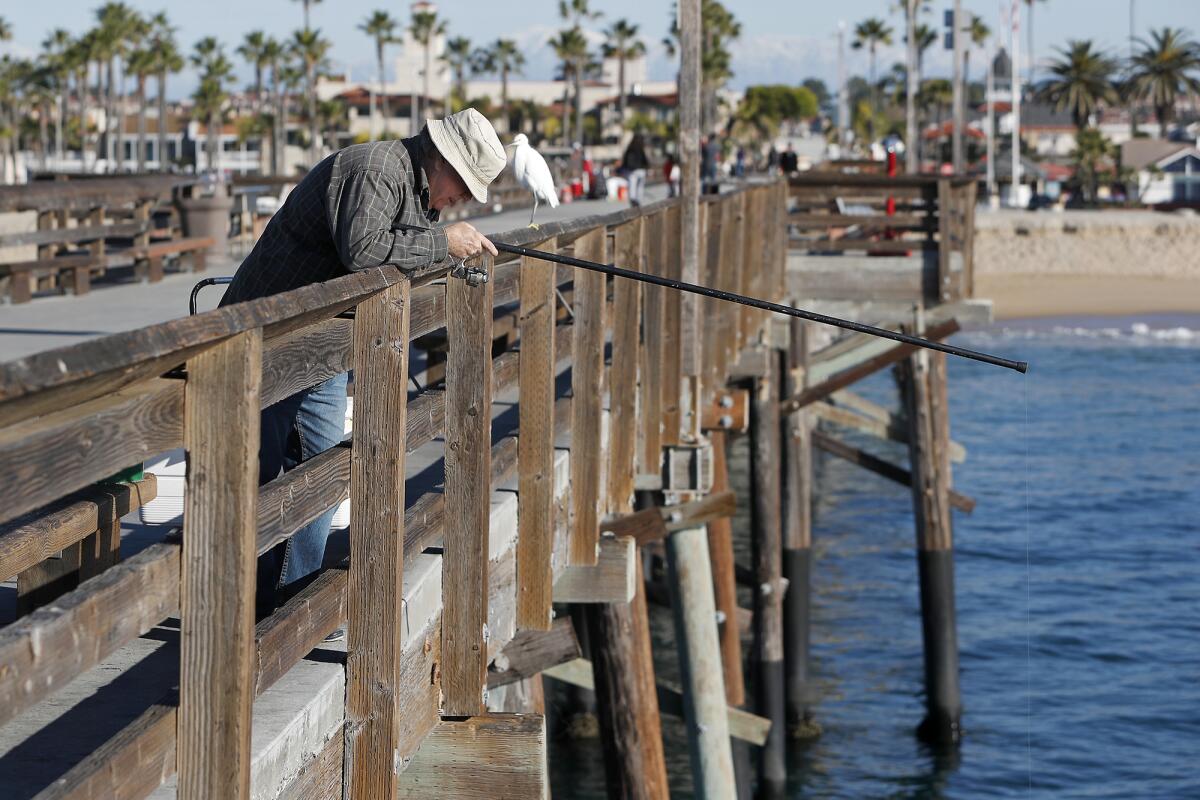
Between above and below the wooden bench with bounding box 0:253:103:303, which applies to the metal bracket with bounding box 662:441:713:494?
below

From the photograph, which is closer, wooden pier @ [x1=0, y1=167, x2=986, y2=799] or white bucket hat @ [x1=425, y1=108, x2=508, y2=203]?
wooden pier @ [x1=0, y1=167, x2=986, y2=799]

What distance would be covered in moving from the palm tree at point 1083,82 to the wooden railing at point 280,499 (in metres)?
95.9

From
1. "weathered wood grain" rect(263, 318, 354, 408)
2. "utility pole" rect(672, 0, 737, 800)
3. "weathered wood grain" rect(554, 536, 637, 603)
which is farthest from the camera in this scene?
"utility pole" rect(672, 0, 737, 800)

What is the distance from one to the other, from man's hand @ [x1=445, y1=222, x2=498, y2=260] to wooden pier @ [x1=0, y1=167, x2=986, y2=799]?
9 centimetres

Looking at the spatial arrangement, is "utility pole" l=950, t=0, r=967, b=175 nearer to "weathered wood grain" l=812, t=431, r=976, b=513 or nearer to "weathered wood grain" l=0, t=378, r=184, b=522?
"weathered wood grain" l=812, t=431, r=976, b=513

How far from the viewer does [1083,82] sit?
97.8 metres

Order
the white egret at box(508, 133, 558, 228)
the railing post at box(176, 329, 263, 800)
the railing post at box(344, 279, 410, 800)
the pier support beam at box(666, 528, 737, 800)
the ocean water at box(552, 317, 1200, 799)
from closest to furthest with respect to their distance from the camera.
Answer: the railing post at box(176, 329, 263, 800), the railing post at box(344, 279, 410, 800), the white egret at box(508, 133, 558, 228), the pier support beam at box(666, 528, 737, 800), the ocean water at box(552, 317, 1200, 799)

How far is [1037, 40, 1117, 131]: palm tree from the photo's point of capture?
98062 millimetres

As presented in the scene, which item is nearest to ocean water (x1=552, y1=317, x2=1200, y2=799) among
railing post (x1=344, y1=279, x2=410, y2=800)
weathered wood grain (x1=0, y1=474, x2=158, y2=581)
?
railing post (x1=344, y1=279, x2=410, y2=800)

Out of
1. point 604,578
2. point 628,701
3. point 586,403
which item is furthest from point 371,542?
point 628,701

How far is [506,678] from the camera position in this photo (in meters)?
6.48

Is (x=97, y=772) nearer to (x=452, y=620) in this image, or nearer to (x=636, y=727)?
(x=452, y=620)

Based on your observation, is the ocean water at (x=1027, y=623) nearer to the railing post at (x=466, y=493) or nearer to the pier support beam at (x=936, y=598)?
the pier support beam at (x=936, y=598)

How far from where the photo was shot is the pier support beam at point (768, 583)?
12695 millimetres
